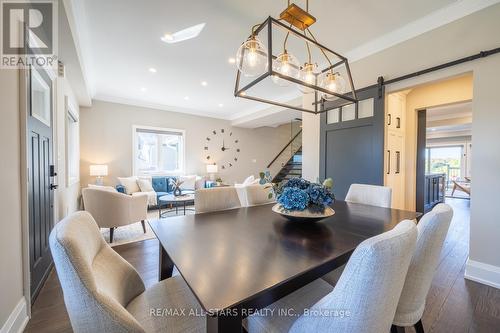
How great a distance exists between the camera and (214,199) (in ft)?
6.45

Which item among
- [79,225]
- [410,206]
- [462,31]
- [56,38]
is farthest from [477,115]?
[56,38]

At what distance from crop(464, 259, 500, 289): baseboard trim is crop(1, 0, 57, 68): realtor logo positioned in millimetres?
4282

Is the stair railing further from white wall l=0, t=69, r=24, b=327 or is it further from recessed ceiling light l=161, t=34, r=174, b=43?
white wall l=0, t=69, r=24, b=327

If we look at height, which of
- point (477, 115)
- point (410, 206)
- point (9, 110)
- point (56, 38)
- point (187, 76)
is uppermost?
point (187, 76)

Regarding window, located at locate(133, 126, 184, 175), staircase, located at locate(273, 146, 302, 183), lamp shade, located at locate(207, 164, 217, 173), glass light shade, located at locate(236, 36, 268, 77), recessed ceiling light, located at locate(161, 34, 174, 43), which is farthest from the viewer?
staircase, located at locate(273, 146, 302, 183)

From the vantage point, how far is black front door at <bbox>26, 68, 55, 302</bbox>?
1.79 metres

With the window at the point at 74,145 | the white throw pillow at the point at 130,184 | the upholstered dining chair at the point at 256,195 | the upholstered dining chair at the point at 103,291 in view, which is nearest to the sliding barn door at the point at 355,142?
the upholstered dining chair at the point at 256,195

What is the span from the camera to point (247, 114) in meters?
6.51

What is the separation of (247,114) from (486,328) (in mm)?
6000

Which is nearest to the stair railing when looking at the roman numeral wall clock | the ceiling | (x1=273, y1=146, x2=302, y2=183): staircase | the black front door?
(x1=273, y1=146, x2=302, y2=183): staircase

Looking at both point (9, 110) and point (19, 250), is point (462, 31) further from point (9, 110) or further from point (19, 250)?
point (19, 250)

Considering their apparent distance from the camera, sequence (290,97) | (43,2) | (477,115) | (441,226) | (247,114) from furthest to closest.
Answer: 1. (247,114)
2. (290,97)
3. (477,115)
4. (43,2)
5. (441,226)

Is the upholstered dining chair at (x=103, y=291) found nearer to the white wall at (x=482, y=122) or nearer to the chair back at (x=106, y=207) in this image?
the chair back at (x=106, y=207)

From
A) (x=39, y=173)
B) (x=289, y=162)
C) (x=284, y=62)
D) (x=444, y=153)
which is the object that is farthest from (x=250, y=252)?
(x=444, y=153)
